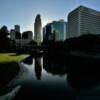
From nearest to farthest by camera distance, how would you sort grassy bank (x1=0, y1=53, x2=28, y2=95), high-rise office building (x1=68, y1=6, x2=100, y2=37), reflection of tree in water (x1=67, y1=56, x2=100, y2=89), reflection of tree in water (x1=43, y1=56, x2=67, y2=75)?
grassy bank (x1=0, y1=53, x2=28, y2=95) → reflection of tree in water (x1=67, y1=56, x2=100, y2=89) → reflection of tree in water (x1=43, y1=56, x2=67, y2=75) → high-rise office building (x1=68, y1=6, x2=100, y2=37)

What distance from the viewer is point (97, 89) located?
18.0 metres

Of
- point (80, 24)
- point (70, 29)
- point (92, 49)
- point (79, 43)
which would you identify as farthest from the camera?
point (70, 29)

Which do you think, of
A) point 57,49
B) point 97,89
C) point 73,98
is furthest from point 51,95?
point 57,49

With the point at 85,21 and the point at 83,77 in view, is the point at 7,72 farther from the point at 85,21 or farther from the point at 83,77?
the point at 85,21

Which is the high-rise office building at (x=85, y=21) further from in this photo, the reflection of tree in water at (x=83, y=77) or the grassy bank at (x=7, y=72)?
the grassy bank at (x=7, y=72)

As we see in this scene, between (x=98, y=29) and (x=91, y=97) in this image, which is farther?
(x=98, y=29)

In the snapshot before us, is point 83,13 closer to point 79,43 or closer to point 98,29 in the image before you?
point 98,29

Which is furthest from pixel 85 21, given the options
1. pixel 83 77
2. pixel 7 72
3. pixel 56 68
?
pixel 7 72

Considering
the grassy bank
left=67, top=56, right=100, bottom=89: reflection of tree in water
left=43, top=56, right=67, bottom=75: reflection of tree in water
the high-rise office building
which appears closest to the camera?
the grassy bank

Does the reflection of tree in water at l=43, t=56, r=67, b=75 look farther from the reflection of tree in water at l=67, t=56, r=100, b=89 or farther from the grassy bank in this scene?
the grassy bank

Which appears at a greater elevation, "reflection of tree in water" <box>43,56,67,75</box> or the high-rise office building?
the high-rise office building

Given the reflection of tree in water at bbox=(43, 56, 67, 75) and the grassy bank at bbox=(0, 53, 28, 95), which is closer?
the grassy bank at bbox=(0, 53, 28, 95)

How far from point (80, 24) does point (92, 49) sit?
9943 centimetres

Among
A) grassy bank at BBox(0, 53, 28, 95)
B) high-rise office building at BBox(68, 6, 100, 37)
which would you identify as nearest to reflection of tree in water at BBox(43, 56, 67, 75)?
grassy bank at BBox(0, 53, 28, 95)
